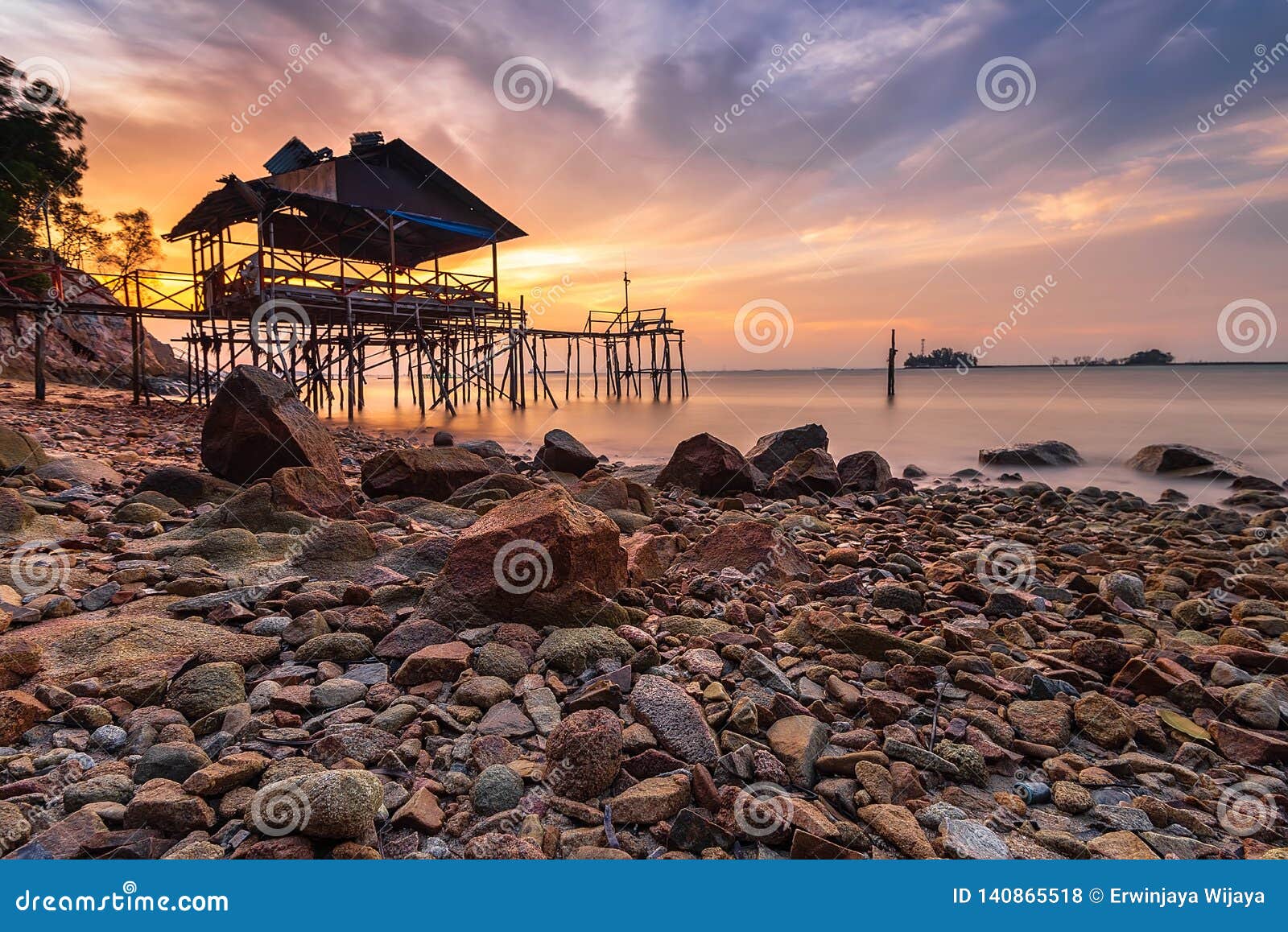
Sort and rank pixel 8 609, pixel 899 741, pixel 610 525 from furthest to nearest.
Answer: pixel 610 525 < pixel 8 609 < pixel 899 741

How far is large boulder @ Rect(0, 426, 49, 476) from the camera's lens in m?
7.45

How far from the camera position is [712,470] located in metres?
11.0

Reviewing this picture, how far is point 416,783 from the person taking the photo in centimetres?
276

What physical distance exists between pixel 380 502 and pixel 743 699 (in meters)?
5.76

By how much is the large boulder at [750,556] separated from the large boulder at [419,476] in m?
3.54

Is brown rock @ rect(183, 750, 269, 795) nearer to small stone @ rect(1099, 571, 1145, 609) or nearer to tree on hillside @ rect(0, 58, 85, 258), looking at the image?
small stone @ rect(1099, 571, 1145, 609)

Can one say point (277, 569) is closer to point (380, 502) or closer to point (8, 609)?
point (8, 609)

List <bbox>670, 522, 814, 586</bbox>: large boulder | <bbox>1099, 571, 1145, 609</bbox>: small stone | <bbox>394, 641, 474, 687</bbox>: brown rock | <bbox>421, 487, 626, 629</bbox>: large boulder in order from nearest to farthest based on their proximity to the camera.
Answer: <bbox>394, 641, 474, 687</bbox>: brown rock → <bbox>421, 487, 626, 629</bbox>: large boulder → <bbox>1099, 571, 1145, 609</bbox>: small stone → <bbox>670, 522, 814, 586</bbox>: large boulder

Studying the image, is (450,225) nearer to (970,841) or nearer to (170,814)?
(170,814)

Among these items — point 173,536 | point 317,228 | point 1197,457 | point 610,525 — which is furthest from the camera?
point 317,228

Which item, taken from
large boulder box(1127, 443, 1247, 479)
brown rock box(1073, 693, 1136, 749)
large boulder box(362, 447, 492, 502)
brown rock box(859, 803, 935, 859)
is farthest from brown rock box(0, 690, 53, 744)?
large boulder box(1127, 443, 1247, 479)

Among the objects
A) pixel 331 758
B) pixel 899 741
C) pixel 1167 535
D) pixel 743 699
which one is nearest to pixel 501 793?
pixel 331 758

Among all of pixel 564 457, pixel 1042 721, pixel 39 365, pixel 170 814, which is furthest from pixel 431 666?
pixel 39 365

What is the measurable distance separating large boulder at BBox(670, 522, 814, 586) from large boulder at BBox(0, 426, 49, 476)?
7248 millimetres
